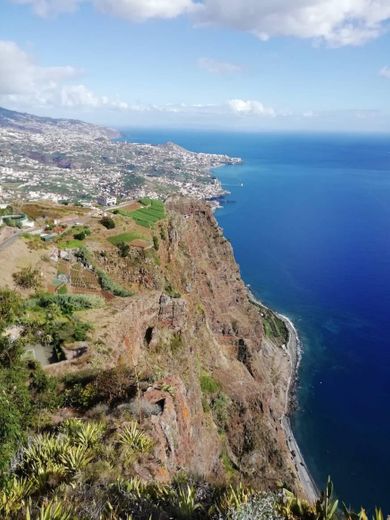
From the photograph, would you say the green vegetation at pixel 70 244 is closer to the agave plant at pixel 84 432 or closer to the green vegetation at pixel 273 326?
the agave plant at pixel 84 432

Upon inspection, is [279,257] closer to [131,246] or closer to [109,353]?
[131,246]

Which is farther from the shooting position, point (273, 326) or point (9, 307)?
point (273, 326)

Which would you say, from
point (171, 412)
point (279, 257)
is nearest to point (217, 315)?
point (171, 412)

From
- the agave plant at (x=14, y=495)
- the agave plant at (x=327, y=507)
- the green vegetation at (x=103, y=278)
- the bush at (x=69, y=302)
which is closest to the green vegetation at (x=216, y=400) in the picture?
the green vegetation at (x=103, y=278)

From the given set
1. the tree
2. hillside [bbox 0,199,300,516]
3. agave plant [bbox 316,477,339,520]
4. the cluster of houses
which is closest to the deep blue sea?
hillside [bbox 0,199,300,516]

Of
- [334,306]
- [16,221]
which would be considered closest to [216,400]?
[16,221]

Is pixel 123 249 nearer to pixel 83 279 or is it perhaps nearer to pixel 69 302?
pixel 83 279
